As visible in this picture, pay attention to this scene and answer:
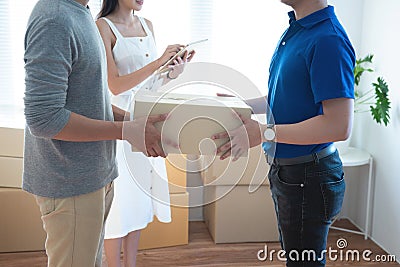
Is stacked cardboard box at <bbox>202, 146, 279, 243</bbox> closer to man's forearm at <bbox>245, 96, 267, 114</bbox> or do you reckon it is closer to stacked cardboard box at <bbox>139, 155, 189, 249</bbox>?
stacked cardboard box at <bbox>139, 155, 189, 249</bbox>

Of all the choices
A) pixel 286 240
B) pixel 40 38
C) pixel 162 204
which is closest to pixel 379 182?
pixel 162 204

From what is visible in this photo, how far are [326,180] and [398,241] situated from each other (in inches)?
55.1

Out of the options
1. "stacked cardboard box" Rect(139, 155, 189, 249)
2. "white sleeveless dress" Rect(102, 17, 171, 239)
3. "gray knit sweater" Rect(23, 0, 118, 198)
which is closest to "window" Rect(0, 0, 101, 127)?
"white sleeveless dress" Rect(102, 17, 171, 239)

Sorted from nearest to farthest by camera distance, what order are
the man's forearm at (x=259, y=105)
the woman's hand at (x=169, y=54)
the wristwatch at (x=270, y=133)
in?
the wristwatch at (x=270, y=133)
the man's forearm at (x=259, y=105)
the woman's hand at (x=169, y=54)

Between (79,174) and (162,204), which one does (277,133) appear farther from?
(162,204)

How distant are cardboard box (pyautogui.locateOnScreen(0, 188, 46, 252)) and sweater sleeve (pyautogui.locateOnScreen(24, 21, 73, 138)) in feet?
5.06

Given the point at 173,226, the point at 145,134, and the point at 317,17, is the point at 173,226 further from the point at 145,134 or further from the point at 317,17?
the point at 317,17

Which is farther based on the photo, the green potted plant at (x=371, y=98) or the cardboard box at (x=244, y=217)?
the cardboard box at (x=244, y=217)

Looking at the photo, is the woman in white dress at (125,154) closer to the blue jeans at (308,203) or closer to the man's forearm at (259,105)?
the man's forearm at (259,105)

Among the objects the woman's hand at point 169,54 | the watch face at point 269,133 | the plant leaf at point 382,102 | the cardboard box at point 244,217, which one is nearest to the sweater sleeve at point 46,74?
the watch face at point 269,133

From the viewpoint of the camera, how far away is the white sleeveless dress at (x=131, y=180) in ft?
6.69

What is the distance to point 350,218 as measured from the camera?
316 cm

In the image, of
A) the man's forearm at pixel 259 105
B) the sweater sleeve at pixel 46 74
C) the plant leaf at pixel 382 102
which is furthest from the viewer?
the plant leaf at pixel 382 102

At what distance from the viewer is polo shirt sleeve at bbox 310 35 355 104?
125cm
